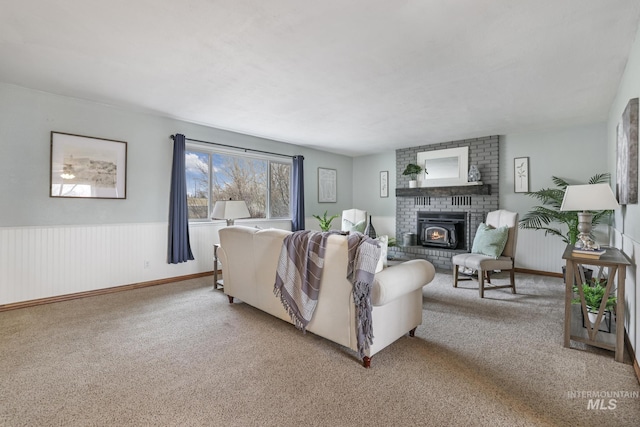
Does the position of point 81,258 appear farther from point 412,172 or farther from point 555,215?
point 555,215

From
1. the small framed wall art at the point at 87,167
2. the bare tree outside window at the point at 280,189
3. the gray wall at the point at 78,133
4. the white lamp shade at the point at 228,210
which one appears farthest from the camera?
the bare tree outside window at the point at 280,189

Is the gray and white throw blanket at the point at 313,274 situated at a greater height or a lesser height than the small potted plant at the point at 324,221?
lesser

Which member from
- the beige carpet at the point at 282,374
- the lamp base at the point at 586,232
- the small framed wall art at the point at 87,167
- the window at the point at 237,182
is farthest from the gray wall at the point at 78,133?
the lamp base at the point at 586,232

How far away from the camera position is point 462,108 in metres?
3.91

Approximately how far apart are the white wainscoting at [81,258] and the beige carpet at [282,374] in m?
0.50

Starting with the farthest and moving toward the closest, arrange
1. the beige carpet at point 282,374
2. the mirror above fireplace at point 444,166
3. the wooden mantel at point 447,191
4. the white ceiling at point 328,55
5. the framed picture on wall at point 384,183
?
the framed picture on wall at point 384,183 < the mirror above fireplace at point 444,166 < the wooden mantel at point 447,191 < the white ceiling at point 328,55 < the beige carpet at point 282,374

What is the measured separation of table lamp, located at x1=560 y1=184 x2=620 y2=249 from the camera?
7.77 ft

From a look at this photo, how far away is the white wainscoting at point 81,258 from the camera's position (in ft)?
10.9

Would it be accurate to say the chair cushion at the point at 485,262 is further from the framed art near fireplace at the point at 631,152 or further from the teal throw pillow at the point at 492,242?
the framed art near fireplace at the point at 631,152

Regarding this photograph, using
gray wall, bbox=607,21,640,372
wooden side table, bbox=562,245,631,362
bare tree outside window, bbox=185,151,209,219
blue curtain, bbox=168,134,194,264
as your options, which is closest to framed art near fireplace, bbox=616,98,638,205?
gray wall, bbox=607,21,640,372

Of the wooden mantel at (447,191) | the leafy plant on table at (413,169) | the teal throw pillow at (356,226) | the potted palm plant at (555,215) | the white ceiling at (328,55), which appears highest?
the white ceiling at (328,55)

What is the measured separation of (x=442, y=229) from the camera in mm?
5930

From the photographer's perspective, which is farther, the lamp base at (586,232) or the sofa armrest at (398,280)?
the lamp base at (586,232)

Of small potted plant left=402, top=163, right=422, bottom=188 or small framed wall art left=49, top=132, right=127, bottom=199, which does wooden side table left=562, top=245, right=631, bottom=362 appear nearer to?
small potted plant left=402, top=163, right=422, bottom=188
